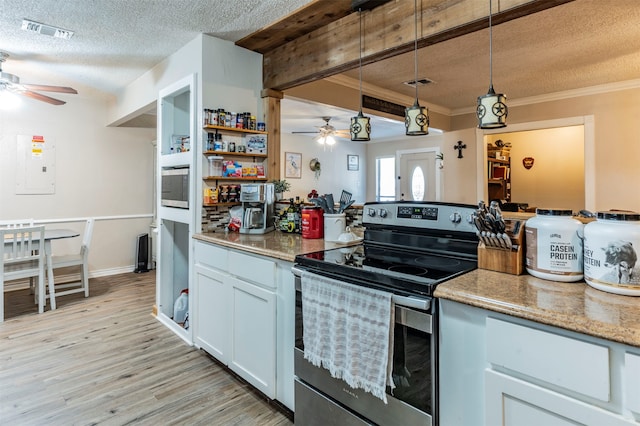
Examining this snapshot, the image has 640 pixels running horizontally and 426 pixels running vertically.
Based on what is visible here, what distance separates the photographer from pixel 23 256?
3336 mm

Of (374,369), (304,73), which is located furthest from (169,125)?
(374,369)

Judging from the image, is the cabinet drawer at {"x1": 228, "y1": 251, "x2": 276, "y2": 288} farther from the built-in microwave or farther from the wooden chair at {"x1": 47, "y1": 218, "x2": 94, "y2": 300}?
the wooden chair at {"x1": 47, "y1": 218, "x2": 94, "y2": 300}

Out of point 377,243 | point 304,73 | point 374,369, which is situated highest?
point 304,73

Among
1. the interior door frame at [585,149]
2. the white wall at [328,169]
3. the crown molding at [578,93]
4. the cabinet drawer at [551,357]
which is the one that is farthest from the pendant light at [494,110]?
the white wall at [328,169]

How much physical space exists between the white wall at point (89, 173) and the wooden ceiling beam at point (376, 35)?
318 cm

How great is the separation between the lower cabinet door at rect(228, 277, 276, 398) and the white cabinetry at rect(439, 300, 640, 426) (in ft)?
3.22

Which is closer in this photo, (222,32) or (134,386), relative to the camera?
(134,386)

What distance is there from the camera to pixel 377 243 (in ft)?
6.02

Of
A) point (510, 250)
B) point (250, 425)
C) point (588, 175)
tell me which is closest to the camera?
point (510, 250)

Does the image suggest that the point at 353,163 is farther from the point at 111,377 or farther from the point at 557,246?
the point at 557,246

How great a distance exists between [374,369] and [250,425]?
3.05ft

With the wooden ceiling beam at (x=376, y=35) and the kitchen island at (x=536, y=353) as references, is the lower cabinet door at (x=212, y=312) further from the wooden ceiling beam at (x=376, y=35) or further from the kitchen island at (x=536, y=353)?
the wooden ceiling beam at (x=376, y=35)

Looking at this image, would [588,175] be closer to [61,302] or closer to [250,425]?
[250,425]

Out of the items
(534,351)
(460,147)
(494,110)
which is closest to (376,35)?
(494,110)
